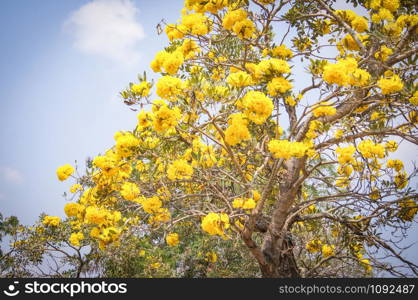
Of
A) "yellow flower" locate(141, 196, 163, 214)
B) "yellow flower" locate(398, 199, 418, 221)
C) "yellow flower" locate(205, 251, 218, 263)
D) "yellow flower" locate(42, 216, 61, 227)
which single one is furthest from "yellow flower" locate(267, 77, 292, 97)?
"yellow flower" locate(42, 216, 61, 227)

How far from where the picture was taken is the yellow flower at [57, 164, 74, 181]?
346 centimetres

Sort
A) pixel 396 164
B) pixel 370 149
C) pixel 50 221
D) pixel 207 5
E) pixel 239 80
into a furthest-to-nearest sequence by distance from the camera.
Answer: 1. pixel 50 221
2. pixel 396 164
3. pixel 207 5
4. pixel 370 149
5. pixel 239 80

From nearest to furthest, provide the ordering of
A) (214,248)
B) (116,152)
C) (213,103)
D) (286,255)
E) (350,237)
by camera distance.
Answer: (213,103)
(116,152)
(350,237)
(286,255)
(214,248)

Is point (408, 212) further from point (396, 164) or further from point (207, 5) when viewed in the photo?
point (207, 5)

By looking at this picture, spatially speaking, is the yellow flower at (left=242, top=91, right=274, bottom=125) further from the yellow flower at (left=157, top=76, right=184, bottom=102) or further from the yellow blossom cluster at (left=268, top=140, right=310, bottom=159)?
the yellow flower at (left=157, top=76, right=184, bottom=102)

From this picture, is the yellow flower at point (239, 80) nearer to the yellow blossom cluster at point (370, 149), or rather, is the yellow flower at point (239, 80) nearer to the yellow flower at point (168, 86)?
the yellow flower at point (168, 86)

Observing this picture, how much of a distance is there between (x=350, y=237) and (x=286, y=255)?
1.03m

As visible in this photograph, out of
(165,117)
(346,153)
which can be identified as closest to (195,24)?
(165,117)

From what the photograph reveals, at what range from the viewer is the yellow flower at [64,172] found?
11.4 ft

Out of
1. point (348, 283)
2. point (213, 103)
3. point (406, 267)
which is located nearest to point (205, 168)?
point (213, 103)

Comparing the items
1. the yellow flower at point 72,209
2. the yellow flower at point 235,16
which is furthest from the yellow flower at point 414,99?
the yellow flower at point 72,209

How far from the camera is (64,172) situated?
3.47 meters

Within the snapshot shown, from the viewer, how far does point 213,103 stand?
279cm

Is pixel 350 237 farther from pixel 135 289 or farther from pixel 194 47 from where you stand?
pixel 194 47
